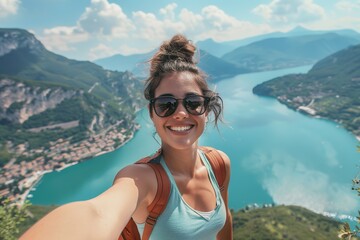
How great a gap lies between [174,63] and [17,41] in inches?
7474

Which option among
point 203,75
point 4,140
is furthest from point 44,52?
point 203,75

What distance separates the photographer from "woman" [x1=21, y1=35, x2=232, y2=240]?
1207mm

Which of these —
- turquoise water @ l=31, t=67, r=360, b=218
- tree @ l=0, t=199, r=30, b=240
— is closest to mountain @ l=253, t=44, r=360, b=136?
turquoise water @ l=31, t=67, r=360, b=218

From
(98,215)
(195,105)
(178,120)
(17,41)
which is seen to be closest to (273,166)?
(195,105)

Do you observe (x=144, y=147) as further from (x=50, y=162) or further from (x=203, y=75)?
(x=203, y=75)

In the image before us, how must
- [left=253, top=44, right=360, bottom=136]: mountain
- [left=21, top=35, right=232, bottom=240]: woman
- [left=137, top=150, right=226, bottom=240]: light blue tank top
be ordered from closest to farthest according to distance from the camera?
[left=21, top=35, right=232, bottom=240]: woman, [left=137, top=150, right=226, bottom=240]: light blue tank top, [left=253, top=44, right=360, bottom=136]: mountain

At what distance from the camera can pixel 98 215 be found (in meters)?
1.00

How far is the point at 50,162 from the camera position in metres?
71.9

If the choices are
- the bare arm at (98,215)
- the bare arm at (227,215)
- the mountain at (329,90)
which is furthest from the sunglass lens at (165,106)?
the mountain at (329,90)

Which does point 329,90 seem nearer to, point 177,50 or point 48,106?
point 48,106

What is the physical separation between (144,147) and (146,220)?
7425 centimetres

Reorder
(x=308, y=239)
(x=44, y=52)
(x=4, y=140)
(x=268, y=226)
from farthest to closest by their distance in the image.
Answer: (x=44, y=52)
(x=4, y=140)
(x=268, y=226)
(x=308, y=239)

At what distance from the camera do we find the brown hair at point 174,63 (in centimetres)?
175

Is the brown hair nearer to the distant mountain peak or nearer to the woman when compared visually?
the woman
